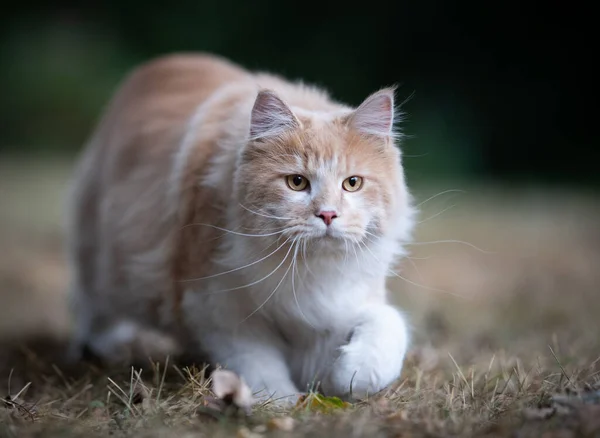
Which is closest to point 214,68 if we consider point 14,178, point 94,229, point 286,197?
point 94,229

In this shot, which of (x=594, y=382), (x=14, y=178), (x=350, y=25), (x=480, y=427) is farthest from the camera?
(x=350, y=25)

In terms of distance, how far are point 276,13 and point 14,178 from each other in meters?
3.13

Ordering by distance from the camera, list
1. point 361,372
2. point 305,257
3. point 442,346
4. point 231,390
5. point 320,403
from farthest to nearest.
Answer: point 442,346
point 305,257
point 361,372
point 320,403
point 231,390

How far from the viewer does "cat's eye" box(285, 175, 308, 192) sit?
233cm

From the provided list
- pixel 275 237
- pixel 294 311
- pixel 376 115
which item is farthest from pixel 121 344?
pixel 376 115

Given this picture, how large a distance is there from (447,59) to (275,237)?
5950 mm

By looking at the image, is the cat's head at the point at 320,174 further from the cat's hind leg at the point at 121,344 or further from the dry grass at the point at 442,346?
the cat's hind leg at the point at 121,344

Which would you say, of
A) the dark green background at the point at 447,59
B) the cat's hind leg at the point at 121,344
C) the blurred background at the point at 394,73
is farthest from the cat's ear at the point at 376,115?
the dark green background at the point at 447,59

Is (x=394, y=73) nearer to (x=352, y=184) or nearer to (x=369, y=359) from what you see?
(x=352, y=184)

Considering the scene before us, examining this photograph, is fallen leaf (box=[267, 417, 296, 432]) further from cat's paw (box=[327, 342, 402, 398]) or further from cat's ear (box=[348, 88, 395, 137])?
cat's ear (box=[348, 88, 395, 137])

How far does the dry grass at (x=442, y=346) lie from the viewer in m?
1.93

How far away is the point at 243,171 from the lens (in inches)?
95.0

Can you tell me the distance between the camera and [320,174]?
90.6 inches

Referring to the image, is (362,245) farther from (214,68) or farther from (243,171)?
(214,68)
